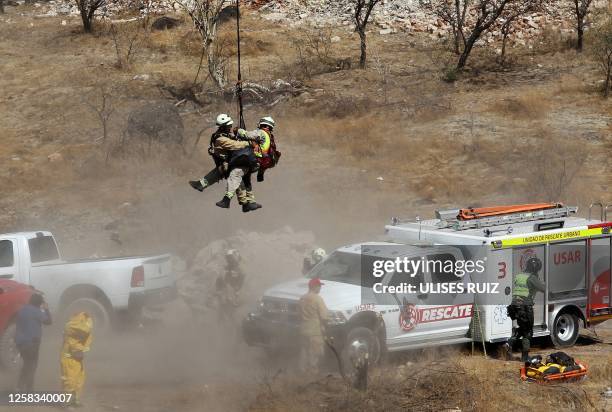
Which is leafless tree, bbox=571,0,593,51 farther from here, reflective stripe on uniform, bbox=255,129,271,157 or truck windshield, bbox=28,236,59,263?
reflective stripe on uniform, bbox=255,129,271,157

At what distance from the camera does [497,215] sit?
1432 cm

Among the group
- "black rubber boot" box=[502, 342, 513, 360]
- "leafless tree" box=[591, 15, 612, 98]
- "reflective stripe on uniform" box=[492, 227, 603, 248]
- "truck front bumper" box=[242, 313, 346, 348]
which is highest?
"leafless tree" box=[591, 15, 612, 98]

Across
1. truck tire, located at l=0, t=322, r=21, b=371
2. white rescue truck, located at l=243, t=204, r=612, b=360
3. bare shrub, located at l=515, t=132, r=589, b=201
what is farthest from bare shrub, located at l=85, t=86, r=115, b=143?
white rescue truck, located at l=243, t=204, r=612, b=360

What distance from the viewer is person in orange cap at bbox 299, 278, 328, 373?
12.2 m

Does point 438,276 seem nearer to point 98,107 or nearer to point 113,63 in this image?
point 98,107

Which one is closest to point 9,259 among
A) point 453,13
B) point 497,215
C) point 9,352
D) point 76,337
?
point 9,352

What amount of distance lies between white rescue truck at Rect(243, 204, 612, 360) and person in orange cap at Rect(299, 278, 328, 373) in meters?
0.28

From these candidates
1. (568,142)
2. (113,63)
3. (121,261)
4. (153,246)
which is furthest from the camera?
(113,63)

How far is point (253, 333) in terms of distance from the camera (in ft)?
42.9

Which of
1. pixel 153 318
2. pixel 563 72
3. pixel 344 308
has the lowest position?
pixel 153 318

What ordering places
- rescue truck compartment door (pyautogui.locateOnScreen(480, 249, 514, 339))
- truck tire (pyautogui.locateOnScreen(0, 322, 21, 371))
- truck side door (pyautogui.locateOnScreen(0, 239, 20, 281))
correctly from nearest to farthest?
truck tire (pyautogui.locateOnScreen(0, 322, 21, 371)), rescue truck compartment door (pyautogui.locateOnScreen(480, 249, 514, 339)), truck side door (pyautogui.locateOnScreen(0, 239, 20, 281))

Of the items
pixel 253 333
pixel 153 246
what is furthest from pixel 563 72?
pixel 253 333

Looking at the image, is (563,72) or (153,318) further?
(563,72)

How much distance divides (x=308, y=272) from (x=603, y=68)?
20690 millimetres
